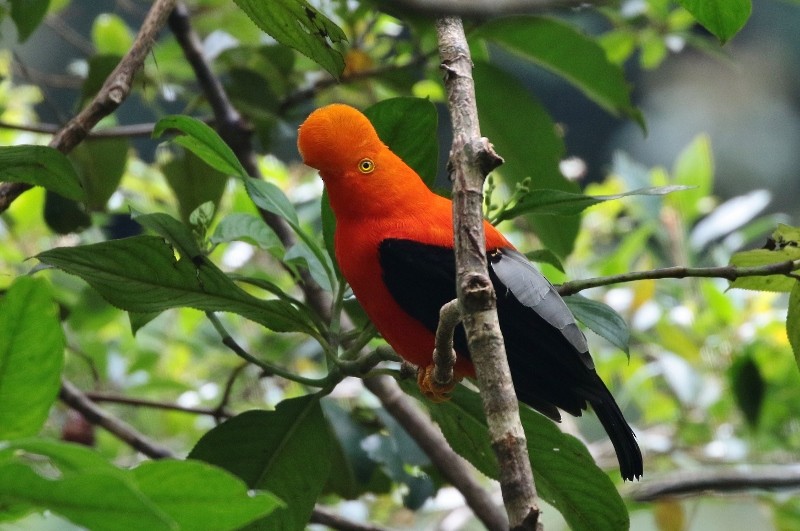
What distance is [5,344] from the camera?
1002 mm

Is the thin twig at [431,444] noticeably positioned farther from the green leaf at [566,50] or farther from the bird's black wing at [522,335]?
the green leaf at [566,50]

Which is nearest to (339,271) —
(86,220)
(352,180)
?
(352,180)

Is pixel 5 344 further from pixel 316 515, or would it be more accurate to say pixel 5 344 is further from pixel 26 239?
pixel 26 239

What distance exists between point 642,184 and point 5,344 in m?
3.11

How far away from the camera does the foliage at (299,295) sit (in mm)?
1011

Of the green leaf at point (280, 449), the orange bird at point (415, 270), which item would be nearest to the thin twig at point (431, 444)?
the orange bird at point (415, 270)

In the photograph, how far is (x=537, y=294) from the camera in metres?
1.53

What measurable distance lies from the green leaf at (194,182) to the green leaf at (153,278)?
82cm

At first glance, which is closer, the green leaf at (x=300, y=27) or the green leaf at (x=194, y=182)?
the green leaf at (x=300, y=27)

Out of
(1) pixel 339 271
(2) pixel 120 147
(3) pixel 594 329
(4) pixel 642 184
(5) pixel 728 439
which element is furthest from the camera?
(4) pixel 642 184

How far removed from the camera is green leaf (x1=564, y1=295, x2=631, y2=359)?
151 cm

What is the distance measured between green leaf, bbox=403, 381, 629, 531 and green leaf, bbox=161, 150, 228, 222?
36.0 inches

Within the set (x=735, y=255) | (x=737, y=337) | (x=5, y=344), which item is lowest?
(x=5, y=344)

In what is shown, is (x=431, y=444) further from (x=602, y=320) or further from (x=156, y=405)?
(x=602, y=320)
